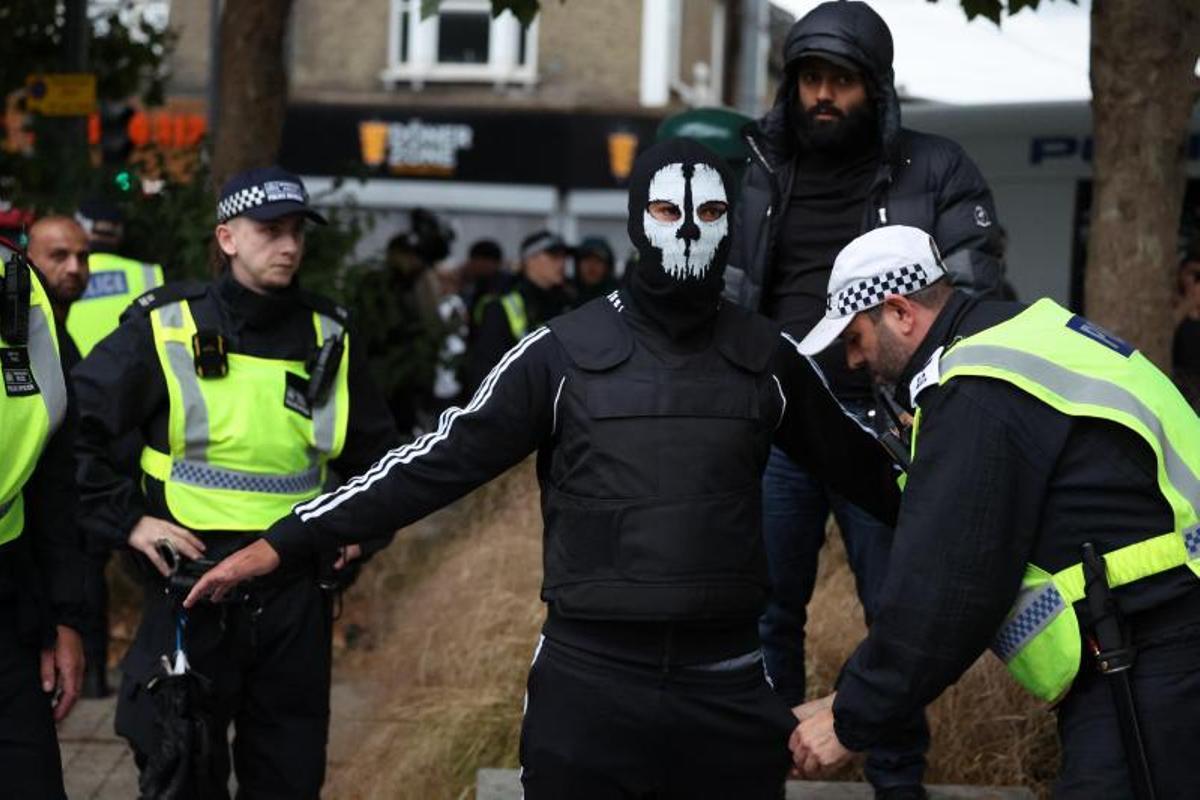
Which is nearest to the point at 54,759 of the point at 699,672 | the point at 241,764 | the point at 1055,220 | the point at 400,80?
Result: the point at 241,764

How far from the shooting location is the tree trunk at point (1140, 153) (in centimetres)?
695

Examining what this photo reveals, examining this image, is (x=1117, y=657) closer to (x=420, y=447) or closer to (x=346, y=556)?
(x=420, y=447)

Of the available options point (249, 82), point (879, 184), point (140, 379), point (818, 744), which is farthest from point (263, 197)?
point (249, 82)

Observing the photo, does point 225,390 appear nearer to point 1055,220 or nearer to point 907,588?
point 907,588

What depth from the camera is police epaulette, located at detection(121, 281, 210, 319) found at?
19.2 ft

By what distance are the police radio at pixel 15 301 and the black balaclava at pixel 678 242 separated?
1.38 m

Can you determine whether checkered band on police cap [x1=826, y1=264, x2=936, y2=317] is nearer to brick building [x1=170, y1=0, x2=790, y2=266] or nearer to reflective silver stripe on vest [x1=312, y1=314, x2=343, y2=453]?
reflective silver stripe on vest [x1=312, y1=314, x2=343, y2=453]

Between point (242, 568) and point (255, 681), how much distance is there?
3.56ft

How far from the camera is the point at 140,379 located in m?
5.72

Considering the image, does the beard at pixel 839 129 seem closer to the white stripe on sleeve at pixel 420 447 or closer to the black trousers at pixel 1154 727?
the white stripe on sleeve at pixel 420 447

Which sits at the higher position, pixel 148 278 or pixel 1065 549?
pixel 1065 549

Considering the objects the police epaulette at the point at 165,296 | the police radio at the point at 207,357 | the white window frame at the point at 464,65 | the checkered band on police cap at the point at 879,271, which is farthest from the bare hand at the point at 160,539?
the white window frame at the point at 464,65

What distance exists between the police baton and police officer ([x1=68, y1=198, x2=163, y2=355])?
18.0 feet

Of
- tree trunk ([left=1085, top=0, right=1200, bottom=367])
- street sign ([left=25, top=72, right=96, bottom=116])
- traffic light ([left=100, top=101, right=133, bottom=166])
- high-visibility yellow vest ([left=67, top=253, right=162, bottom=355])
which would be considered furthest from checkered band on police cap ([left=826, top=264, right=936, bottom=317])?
street sign ([left=25, top=72, right=96, bottom=116])
